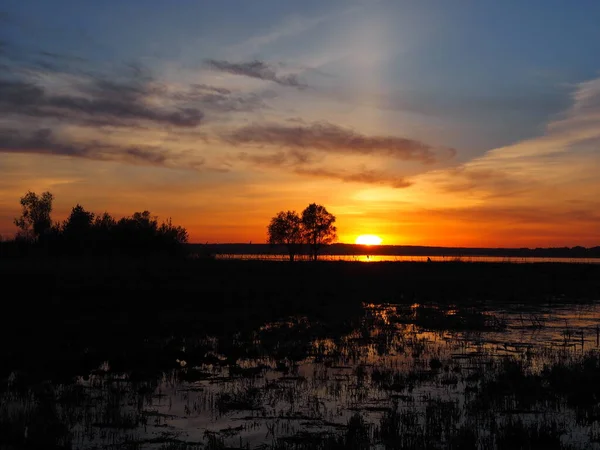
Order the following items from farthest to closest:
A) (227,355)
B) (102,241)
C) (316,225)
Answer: (316,225) → (102,241) → (227,355)

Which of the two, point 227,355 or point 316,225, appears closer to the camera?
point 227,355

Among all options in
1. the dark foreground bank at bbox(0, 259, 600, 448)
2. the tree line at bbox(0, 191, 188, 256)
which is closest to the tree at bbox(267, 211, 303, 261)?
the tree line at bbox(0, 191, 188, 256)

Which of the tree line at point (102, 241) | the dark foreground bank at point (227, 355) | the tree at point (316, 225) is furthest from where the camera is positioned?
the tree at point (316, 225)

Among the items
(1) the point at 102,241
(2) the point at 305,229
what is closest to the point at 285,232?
(2) the point at 305,229

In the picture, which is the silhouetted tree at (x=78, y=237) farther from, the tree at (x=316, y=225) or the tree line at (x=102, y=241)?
the tree at (x=316, y=225)

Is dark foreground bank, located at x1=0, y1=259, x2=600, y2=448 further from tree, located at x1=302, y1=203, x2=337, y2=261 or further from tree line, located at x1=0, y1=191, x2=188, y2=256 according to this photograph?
tree, located at x1=302, y1=203, x2=337, y2=261

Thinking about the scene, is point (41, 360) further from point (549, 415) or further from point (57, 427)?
point (549, 415)

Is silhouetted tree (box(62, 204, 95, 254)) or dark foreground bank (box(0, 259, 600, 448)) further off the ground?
silhouetted tree (box(62, 204, 95, 254))

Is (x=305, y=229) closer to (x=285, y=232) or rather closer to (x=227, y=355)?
(x=285, y=232)

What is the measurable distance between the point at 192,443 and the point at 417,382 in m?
6.81

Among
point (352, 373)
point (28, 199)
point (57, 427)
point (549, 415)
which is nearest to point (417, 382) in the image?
point (352, 373)

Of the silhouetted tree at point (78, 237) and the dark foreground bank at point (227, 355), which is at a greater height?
the silhouetted tree at point (78, 237)

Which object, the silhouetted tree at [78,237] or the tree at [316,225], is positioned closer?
the silhouetted tree at [78,237]

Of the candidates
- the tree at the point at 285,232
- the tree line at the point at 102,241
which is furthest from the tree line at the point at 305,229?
the tree line at the point at 102,241
